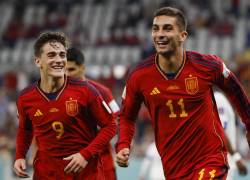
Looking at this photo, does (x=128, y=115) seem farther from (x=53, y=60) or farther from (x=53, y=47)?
→ (x=53, y=47)

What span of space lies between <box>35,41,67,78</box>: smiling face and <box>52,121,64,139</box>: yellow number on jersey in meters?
0.42

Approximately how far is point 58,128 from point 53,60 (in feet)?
2.04

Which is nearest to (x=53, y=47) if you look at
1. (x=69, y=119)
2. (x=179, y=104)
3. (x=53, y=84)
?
(x=53, y=84)

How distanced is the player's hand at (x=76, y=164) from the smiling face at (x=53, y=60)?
80 centimetres

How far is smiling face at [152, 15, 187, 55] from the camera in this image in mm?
6746

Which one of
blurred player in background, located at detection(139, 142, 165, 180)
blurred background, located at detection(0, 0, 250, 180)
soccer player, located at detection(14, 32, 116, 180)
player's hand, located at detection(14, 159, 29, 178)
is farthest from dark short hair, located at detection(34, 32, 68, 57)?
blurred background, located at detection(0, 0, 250, 180)

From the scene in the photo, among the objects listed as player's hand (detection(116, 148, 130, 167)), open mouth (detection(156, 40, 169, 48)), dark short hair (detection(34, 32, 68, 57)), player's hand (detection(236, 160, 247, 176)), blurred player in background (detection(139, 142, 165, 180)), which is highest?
open mouth (detection(156, 40, 169, 48))

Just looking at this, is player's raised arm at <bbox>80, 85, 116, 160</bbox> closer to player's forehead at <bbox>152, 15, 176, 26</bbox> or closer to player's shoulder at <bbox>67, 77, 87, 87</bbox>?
player's shoulder at <bbox>67, 77, 87, 87</bbox>

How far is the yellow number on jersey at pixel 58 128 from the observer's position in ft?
24.0

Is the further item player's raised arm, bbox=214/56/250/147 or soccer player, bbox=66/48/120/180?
soccer player, bbox=66/48/120/180

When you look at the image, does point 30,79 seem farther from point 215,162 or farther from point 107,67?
point 215,162

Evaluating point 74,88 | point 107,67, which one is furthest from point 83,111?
point 107,67

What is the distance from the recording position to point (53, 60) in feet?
24.4

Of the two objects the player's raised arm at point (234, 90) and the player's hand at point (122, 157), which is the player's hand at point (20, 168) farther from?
the player's raised arm at point (234, 90)
